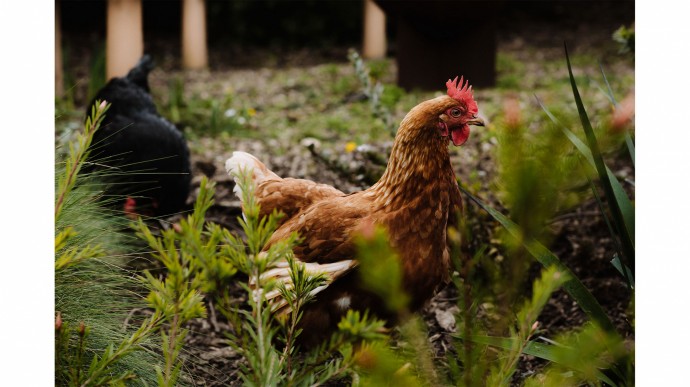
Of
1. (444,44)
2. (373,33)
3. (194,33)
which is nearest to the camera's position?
(444,44)

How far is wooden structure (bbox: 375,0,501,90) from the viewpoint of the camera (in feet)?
14.5

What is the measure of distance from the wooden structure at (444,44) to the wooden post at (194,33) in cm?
197

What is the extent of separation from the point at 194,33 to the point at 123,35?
2501mm

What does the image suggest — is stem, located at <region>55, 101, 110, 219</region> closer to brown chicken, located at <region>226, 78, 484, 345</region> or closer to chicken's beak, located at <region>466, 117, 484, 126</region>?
brown chicken, located at <region>226, 78, 484, 345</region>

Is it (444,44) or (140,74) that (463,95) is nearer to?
(140,74)

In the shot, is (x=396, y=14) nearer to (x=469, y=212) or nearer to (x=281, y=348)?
(x=469, y=212)

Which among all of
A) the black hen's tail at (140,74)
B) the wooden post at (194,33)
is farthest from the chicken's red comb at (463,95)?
the wooden post at (194,33)

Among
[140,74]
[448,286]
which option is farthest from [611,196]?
[140,74]

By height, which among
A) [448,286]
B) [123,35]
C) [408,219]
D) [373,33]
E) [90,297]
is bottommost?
[448,286]

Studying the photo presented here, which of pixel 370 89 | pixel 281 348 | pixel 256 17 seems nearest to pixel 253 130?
pixel 370 89

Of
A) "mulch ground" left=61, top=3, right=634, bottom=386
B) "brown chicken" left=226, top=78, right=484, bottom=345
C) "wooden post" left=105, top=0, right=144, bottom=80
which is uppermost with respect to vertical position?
"wooden post" left=105, top=0, right=144, bottom=80

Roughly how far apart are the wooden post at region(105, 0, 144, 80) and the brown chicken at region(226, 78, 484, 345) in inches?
83.6

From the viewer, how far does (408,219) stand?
1630 millimetres

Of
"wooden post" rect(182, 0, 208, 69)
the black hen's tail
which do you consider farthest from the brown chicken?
"wooden post" rect(182, 0, 208, 69)
